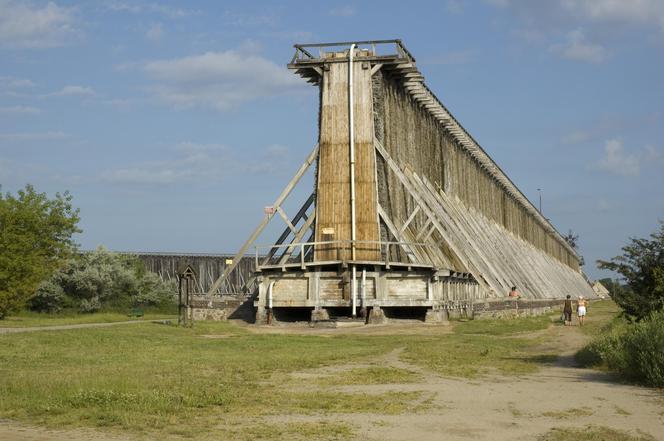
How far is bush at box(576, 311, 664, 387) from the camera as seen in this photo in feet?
56.8

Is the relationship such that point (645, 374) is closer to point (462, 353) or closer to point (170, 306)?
point (462, 353)

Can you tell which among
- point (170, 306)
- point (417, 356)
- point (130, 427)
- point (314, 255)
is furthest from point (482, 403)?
point (170, 306)

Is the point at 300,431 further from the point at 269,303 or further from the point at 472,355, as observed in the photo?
the point at 269,303

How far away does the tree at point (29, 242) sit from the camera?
42594mm

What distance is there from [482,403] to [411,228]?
1187 inches

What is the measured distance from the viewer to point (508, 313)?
4378 cm

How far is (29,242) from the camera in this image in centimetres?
4531

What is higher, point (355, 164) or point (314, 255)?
point (355, 164)

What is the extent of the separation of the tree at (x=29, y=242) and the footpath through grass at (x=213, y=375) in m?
12.0

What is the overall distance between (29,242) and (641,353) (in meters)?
33.8

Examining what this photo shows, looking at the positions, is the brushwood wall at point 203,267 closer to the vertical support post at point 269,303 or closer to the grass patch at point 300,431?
the vertical support post at point 269,303

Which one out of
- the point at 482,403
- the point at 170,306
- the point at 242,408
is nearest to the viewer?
the point at 242,408

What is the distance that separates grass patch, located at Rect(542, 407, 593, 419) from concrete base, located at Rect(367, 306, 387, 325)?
77.2 ft

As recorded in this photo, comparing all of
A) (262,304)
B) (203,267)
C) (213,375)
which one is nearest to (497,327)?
(262,304)
